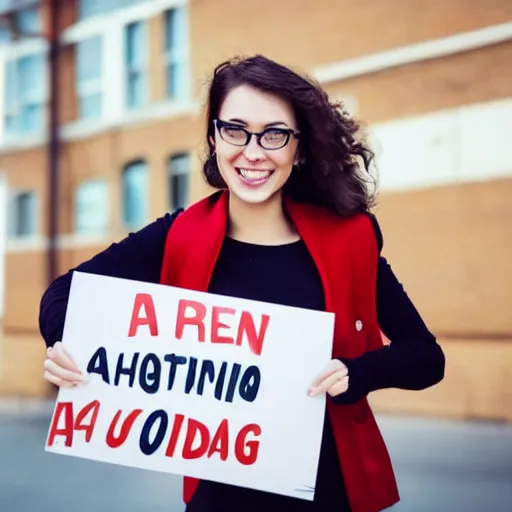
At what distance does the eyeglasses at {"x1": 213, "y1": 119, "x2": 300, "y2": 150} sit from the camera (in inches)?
73.4

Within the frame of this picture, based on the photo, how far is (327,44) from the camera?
887 centimetres

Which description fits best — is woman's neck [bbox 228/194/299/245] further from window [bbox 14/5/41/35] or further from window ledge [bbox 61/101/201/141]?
window [bbox 14/5/41/35]

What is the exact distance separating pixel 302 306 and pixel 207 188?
24.8 ft

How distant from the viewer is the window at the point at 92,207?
11305 millimetres

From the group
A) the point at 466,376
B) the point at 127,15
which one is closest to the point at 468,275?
the point at 466,376

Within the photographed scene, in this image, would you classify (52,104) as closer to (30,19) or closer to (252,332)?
(30,19)

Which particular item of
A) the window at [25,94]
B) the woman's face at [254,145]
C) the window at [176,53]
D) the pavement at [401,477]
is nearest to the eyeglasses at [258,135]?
the woman's face at [254,145]

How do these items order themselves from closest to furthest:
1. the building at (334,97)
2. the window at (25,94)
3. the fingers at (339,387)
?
the fingers at (339,387), the building at (334,97), the window at (25,94)

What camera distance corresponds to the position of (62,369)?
6.33 ft

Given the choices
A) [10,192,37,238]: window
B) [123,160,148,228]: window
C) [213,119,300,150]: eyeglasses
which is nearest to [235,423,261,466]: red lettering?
[213,119,300,150]: eyeglasses

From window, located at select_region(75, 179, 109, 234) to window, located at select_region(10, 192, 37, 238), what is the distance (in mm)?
738

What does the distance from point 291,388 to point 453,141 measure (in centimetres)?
625

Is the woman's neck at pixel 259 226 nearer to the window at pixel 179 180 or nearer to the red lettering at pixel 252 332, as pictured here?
the red lettering at pixel 252 332

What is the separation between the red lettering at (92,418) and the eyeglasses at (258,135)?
1.89 ft
